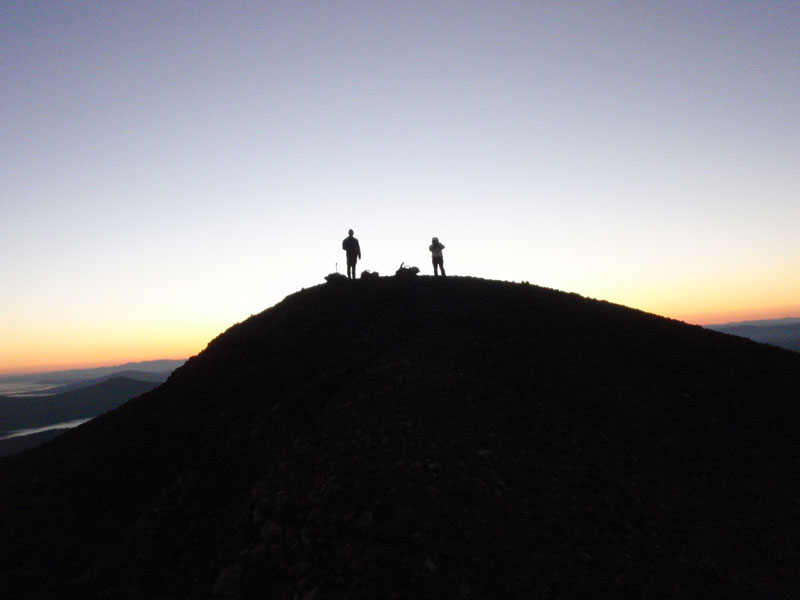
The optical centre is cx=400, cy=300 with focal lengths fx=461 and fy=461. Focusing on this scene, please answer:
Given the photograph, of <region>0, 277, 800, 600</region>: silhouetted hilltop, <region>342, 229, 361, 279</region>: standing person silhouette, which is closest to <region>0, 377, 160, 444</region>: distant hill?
<region>342, 229, 361, 279</region>: standing person silhouette

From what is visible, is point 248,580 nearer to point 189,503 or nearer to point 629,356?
point 189,503

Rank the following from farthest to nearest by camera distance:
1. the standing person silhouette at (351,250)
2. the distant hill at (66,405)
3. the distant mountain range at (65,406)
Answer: the distant hill at (66,405) < the distant mountain range at (65,406) < the standing person silhouette at (351,250)

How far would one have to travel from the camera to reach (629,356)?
14.9 meters

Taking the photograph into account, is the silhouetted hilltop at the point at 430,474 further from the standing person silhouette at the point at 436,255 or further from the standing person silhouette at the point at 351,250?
the standing person silhouette at the point at 436,255

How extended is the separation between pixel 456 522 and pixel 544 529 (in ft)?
4.84

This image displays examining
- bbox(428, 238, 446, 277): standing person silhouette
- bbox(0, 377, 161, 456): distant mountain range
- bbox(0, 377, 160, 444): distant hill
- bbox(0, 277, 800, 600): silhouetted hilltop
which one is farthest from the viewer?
bbox(0, 377, 160, 444): distant hill

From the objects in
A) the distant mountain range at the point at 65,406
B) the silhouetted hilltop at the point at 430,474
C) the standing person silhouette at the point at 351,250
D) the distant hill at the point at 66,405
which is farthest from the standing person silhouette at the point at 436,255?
the distant hill at the point at 66,405

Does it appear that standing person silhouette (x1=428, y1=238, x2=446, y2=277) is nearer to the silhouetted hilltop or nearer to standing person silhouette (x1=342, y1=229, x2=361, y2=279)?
standing person silhouette (x1=342, y1=229, x2=361, y2=279)

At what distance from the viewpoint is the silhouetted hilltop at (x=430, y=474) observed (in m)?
7.11

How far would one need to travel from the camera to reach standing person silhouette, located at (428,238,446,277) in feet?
74.3

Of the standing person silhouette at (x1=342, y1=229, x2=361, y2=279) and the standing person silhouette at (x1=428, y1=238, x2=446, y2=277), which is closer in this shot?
the standing person silhouette at (x1=342, y1=229, x2=361, y2=279)

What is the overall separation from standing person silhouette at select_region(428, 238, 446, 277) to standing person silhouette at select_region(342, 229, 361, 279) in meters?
3.84

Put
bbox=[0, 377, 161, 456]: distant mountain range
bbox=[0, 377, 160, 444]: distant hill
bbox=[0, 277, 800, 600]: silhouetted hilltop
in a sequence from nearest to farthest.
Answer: bbox=[0, 277, 800, 600]: silhouetted hilltop, bbox=[0, 377, 161, 456]: distant mountain range, bbox=[0, 377, 160, 444]: distant hill

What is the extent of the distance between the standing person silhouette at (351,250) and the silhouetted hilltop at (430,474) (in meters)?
5.31
